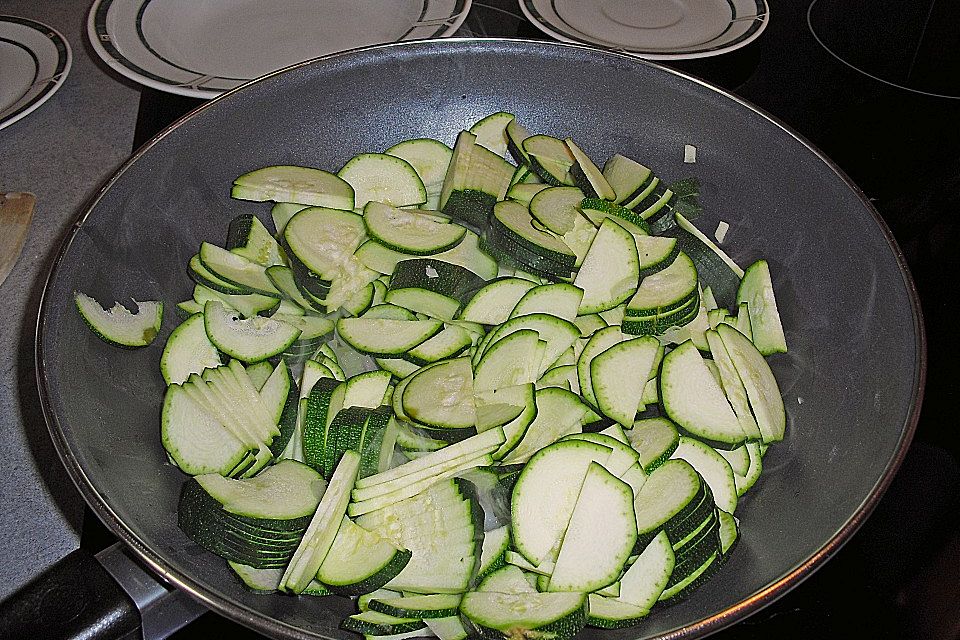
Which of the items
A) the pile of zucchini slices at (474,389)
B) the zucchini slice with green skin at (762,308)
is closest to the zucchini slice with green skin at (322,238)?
the pile of zucchini slices at (474,389)

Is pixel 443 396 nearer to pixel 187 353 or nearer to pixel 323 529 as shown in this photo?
pixel 323 529

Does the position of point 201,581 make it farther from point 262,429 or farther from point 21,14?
point 21,14

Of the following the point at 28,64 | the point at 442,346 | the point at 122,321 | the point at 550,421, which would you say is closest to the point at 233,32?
the point at 28,64

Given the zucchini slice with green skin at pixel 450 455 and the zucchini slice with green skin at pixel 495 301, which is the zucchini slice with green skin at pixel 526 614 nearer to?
the zucchini slice with green skin at pixel 450 455


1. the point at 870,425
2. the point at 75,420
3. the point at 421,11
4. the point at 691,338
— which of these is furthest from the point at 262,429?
the point at 421,11

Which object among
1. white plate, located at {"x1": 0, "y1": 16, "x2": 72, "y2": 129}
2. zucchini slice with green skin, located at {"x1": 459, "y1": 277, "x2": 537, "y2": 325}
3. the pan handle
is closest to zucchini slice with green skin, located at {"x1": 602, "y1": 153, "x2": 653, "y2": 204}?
zucchini slice with green skin, located at {"x1": 459, "y1": 277, "x2": 537, "y2": 325}

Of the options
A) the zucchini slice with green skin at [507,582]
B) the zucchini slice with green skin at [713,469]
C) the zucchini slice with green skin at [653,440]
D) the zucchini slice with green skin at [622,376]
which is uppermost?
the zucchini slice with green skin at [622,376]

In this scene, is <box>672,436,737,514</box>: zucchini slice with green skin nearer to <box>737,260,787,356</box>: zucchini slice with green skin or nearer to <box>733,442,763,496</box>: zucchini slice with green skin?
<box>733,442,763,496</box>: zucchini slice with green skin
